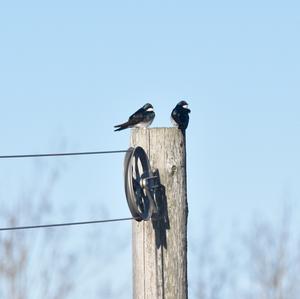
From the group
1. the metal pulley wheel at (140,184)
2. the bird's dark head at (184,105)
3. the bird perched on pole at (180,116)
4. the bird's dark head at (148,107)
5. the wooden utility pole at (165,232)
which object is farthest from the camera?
the bird's dark head at (148,107)

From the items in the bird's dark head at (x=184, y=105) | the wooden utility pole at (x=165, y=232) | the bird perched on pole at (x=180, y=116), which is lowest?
the wooden utility pole at (x=165, y=232)

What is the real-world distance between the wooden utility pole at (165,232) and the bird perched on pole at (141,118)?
7.90 feet

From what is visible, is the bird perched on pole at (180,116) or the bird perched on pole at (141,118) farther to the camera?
the bird perched on pole at (141,118)

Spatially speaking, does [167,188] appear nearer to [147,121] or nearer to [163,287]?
[163,287]

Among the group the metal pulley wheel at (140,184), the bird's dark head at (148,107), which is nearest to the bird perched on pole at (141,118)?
the bird's dark head at (148,107)

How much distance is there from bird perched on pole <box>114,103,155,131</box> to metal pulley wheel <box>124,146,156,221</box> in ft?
7.82

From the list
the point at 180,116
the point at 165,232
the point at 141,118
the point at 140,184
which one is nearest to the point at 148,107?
the point at 141,118

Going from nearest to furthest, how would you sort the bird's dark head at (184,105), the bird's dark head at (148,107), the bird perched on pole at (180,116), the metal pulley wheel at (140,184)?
the metal pulley wheel at (140,184)
the bird perched on pole at (180,116)
the bird's dark head at (184,105)
the bird's dark head at (148,107)

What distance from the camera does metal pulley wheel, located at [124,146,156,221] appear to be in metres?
7.67

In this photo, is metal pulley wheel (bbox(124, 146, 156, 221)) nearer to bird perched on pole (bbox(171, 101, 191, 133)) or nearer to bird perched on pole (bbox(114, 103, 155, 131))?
bird perched on pole (bbox(171, 101, 191, 133))

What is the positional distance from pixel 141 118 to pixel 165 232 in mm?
3326

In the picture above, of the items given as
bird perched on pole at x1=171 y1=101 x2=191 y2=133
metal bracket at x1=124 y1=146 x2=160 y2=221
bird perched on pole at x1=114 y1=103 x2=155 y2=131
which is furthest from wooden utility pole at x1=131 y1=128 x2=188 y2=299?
bird perched on pole at x1=114 y1=103 x2=155 y2=131

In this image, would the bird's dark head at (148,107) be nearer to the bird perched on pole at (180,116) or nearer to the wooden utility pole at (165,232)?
the bird perched on pole at (180,116)

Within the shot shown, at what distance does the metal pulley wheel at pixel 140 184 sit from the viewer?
7668 mm
